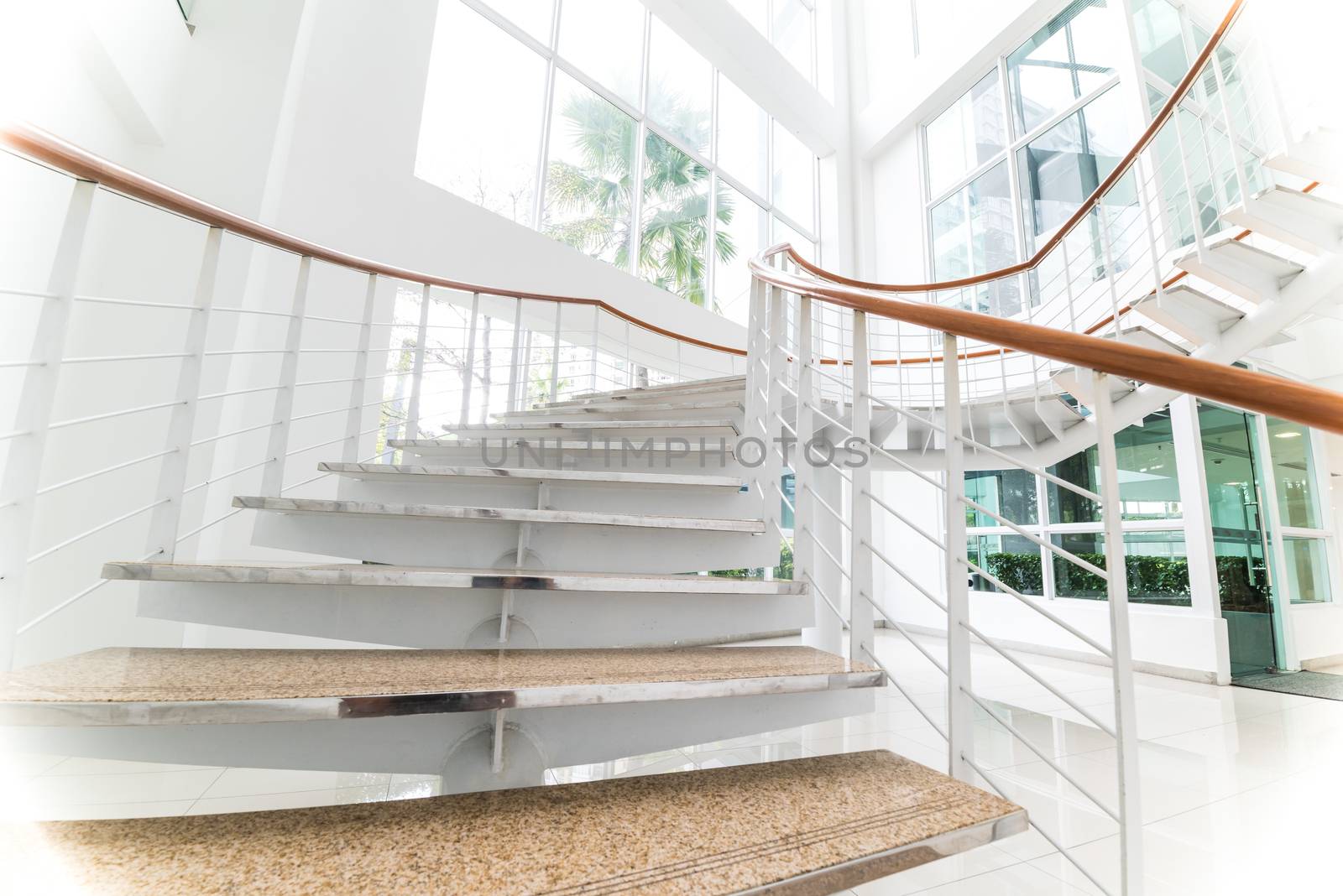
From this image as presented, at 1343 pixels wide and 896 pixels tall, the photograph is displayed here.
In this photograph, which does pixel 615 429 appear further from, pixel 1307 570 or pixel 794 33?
pixel 794 33

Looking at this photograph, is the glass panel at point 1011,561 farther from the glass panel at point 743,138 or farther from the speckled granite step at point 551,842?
the speckled granite step at point 551,842

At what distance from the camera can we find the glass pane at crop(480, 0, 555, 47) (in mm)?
4574

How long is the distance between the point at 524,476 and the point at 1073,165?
5.78m

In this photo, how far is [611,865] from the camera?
25.3 inches

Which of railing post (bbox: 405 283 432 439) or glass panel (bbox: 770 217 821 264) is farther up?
glass panel (bbox: 770 217 821 264)

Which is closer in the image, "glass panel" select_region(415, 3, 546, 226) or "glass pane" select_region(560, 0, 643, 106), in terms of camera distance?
"glass panel" select_region(415, 3, 546, 226)

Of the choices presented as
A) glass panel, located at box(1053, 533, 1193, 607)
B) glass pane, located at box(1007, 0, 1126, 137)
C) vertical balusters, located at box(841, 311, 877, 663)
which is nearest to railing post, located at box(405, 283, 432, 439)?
vertical balusters, located at box(841, 311, 877, 663)

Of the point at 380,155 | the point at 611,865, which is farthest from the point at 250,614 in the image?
the point at 380,155

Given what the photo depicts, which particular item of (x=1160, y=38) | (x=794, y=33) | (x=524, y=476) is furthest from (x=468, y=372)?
(x=794, y=33)

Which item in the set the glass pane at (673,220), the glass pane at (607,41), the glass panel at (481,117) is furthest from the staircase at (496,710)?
the glass pane at (607,41)

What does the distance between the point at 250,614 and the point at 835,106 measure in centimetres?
795

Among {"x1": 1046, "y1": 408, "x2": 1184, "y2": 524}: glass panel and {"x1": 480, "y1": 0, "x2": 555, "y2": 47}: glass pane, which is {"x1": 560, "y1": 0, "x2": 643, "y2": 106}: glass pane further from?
{"x1": 1046, "y1": 408, "x2": 1184, "y2": 524}: glass panel

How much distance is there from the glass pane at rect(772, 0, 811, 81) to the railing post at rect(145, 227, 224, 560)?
7.12 meters

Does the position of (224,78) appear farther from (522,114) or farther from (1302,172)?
(1302,172)
